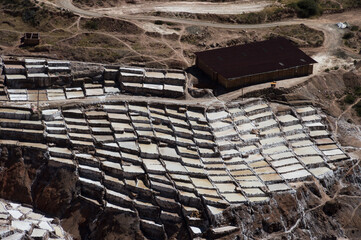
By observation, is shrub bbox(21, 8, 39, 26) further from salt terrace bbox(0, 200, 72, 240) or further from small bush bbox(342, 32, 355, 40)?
small bush bbox(342, 32, 355, 40)

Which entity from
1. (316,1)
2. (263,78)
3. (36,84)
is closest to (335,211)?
(263,78)

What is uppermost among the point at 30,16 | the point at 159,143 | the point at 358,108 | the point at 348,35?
the point at 30,16

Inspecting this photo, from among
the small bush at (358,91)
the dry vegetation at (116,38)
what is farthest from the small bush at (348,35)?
the small bush at (358,91)

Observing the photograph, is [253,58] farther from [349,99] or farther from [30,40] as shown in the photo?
[30,40]

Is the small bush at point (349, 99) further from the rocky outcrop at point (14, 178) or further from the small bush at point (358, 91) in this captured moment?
the rocky outcrop at point (14, 178)

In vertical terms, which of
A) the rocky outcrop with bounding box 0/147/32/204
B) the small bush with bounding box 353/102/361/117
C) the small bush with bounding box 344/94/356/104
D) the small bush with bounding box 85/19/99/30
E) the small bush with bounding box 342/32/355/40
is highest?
the small bush with bounding box 85/19/99/30

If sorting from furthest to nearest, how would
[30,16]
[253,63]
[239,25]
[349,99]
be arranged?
[239,25] → [30,16] → [253,63] → [349,99]

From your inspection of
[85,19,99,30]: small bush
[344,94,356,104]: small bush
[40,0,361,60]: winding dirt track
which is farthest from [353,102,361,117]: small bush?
[85,19,99,30]: small bush

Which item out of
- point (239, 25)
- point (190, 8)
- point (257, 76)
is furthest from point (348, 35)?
point (190, 8)

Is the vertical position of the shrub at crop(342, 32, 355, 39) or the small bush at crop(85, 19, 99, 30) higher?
the small bush at crop(85, 19, 99, 30)
